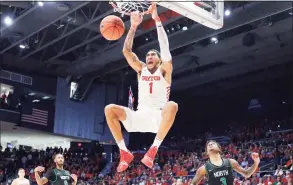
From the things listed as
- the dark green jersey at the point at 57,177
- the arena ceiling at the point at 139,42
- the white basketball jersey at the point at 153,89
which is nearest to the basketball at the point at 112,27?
the white basketball jersey at the point at 153,89

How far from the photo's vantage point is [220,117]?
2812 cm

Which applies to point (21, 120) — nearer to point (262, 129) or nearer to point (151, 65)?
point (262, 129)

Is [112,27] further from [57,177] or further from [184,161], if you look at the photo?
[184,161]

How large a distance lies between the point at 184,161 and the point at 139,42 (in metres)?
6.44

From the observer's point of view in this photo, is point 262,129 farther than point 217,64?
No

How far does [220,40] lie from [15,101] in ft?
38.1

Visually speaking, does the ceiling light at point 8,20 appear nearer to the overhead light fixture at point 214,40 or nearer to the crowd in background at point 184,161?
the crowd in background at point 184,161

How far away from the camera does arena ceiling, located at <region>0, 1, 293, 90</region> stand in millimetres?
18391

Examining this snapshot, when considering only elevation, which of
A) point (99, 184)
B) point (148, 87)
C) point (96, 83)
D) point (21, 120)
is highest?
point (96, 83)

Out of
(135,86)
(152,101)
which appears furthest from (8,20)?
(152,101)

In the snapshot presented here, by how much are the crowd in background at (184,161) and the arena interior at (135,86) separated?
0.23 feet

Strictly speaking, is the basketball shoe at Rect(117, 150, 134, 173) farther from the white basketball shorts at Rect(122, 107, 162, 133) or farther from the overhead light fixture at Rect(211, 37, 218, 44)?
the overhead light fixture at Rect(211, 37, 218, 44)

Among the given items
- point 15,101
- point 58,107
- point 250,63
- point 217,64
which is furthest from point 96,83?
point 250,63

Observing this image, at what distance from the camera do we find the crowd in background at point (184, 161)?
51.6 ft
